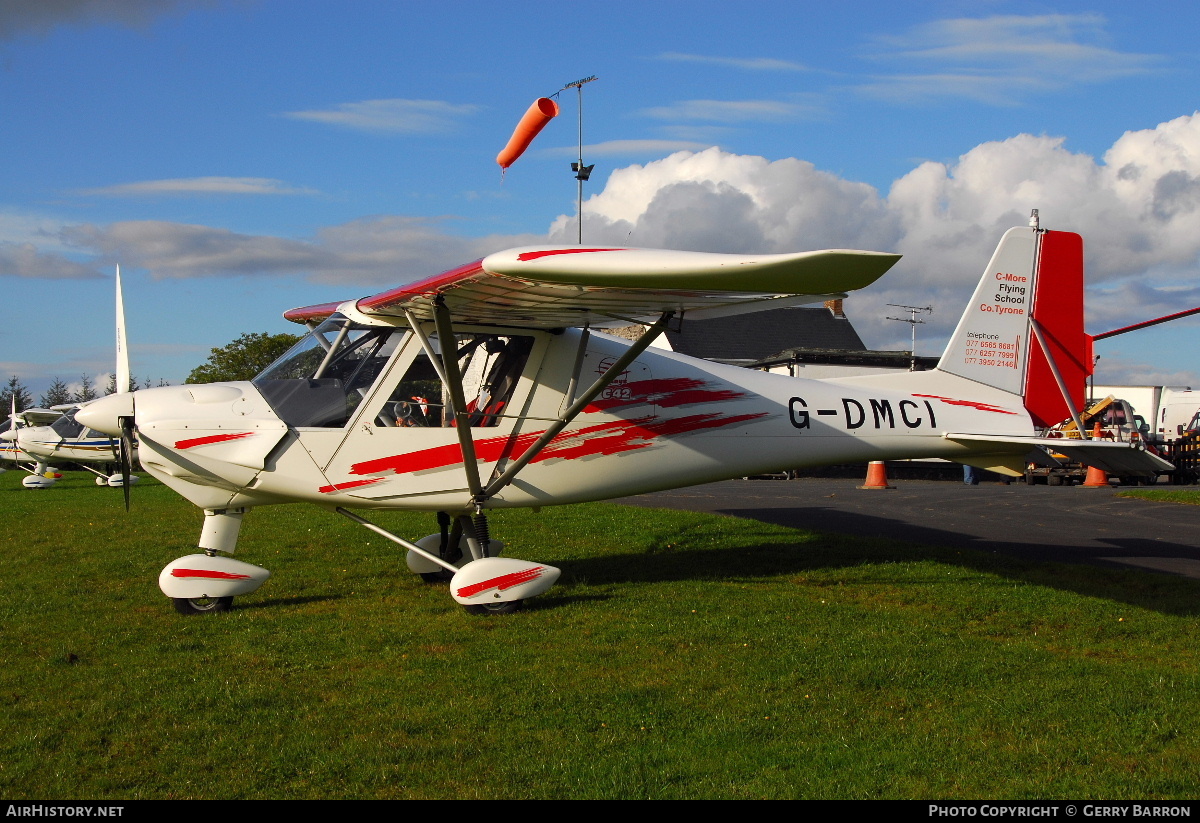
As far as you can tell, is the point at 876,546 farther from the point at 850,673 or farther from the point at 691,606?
the point at 850,673

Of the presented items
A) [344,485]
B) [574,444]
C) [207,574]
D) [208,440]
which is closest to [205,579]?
[207,574]

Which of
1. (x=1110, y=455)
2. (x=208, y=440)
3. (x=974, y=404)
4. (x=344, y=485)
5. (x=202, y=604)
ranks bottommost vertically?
(x=202, y=604)

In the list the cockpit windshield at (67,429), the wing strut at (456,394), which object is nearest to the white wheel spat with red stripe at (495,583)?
the wing strut at (456,394)

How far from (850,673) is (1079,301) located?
253 inches

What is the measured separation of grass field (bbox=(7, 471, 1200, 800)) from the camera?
4090mm

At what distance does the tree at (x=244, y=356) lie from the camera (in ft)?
156

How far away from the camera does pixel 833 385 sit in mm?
9688

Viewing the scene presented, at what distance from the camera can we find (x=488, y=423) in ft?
26.9

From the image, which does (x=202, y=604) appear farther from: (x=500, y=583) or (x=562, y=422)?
(x=562, y=422)

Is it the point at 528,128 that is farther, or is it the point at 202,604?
the point at 528,128

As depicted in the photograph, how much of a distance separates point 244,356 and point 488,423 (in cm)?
4360

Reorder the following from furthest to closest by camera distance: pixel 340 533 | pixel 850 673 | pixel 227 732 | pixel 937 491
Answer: pixel 937 491 → pixel 340 533 → pixel 850 673 → pixel 227 732

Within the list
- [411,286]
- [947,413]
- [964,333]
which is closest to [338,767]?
[411,286]

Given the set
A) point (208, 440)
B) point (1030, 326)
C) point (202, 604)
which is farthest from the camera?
point (1030, 326)
